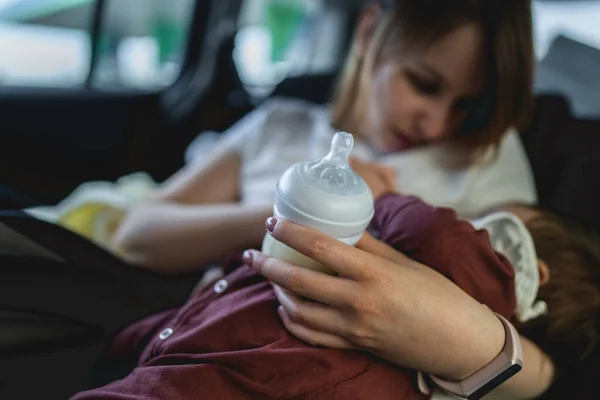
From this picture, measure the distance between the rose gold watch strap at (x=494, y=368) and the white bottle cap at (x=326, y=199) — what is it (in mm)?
251

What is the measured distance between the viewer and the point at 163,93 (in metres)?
2.33

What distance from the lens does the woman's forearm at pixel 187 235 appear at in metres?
1.00

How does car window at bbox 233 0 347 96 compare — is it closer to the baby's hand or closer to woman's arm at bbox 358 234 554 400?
the baby's hand

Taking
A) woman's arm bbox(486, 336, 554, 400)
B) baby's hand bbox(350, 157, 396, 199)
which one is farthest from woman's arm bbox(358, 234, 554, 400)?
baby's hand bbox(350, 157, 396, 199)

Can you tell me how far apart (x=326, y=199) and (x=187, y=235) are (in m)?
0.62

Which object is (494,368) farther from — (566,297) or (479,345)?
(566,297)

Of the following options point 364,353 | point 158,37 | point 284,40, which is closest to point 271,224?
point 364,353

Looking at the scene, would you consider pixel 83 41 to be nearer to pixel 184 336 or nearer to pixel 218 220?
pixel 218 220

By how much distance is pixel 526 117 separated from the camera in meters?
1.23

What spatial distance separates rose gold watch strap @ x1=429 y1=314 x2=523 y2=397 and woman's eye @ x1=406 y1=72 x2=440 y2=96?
1.99 ft

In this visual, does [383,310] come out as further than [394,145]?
No

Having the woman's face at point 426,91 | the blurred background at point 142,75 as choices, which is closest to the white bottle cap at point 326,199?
the woman's face at point 426,91

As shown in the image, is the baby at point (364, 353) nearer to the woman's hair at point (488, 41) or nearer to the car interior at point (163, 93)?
the car interior at point (163, 93)

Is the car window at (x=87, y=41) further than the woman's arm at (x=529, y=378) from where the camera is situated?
Yes
